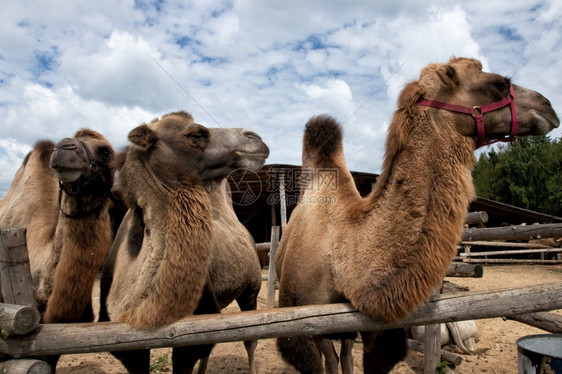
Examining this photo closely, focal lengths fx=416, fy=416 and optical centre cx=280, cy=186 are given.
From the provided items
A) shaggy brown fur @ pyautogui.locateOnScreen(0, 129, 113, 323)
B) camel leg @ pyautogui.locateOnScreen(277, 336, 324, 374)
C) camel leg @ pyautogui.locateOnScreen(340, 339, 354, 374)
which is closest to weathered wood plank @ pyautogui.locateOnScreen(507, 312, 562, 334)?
camel leg @ pyautogui.locateOnScreen(340, 339, 354, 374)

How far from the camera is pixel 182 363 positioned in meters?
3.06

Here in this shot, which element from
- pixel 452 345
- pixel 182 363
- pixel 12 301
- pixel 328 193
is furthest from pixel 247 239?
pixel 452 345

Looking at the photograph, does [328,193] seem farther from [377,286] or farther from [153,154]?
[153,154]

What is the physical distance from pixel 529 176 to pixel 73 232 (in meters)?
36.0

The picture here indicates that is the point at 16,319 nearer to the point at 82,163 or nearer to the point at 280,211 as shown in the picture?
the point at 82,163

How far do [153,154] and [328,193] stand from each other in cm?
146

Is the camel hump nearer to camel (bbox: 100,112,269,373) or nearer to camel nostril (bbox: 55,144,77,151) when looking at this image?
camel (bbox: 100,112,269,373)

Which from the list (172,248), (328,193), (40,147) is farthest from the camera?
(40,147)

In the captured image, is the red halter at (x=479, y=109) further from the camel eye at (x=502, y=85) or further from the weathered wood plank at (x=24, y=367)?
the weathered wood plank at (x=24, y=367)

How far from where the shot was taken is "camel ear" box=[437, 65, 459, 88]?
2.80 meters

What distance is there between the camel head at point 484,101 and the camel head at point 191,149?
118cm

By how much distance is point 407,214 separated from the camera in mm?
2604

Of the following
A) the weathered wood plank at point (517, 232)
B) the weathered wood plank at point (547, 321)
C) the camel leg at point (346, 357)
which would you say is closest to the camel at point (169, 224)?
the camel leg at point (346, 357)

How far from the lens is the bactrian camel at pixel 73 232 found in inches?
121
